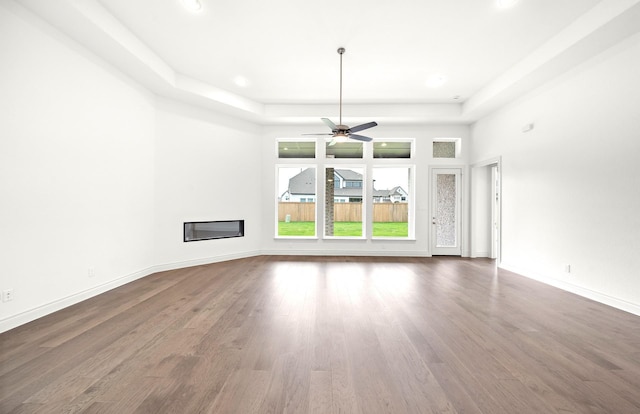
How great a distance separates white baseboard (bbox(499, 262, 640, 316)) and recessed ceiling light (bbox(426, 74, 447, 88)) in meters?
3.68

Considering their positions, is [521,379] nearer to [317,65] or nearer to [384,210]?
[317,65]

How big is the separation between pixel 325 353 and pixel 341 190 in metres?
5.06

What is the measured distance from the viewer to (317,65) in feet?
14.8

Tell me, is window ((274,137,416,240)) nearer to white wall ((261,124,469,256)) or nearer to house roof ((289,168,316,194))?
house roof ((289,168,316,194))

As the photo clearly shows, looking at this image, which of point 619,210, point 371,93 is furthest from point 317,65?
point 619,210

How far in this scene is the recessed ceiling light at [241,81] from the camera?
16.5 ft

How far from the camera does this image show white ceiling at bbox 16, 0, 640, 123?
3.16m

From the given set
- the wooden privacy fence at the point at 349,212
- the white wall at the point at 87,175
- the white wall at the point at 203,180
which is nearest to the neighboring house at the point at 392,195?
the wooden privacy fence at the point at 349,212

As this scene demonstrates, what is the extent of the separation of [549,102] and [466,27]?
82.5 inches

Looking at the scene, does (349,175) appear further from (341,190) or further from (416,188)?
(416,188)

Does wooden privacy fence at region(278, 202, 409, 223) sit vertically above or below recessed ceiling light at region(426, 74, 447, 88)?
below

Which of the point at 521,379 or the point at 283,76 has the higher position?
the point at 283,76

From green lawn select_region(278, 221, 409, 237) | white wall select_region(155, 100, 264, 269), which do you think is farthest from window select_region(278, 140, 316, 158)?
green lawn select_region(278, 221, 409, 237)

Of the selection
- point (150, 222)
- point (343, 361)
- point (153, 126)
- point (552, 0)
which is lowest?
point (343, 361)
